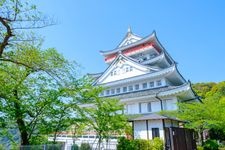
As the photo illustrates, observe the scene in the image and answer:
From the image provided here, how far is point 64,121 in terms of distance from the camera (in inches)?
414

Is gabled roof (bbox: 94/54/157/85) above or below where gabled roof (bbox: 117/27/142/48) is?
below

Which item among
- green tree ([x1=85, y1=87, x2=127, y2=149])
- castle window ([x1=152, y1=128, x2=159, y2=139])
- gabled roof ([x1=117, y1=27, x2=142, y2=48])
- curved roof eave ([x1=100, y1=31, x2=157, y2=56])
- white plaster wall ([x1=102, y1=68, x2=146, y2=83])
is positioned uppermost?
gabled roof ([x1=117, y1=27, x2=142, y2=48])

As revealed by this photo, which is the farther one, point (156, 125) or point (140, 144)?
point (156, 125)

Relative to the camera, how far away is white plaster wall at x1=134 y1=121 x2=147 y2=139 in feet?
70.3

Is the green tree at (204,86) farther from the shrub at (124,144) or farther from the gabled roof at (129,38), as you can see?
the shrub at (124,144)

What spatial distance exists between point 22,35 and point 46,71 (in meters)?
2.07

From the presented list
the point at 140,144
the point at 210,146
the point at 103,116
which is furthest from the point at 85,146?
the point at 210,146

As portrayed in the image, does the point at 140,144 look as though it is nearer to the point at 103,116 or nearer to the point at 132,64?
the point at 103,116

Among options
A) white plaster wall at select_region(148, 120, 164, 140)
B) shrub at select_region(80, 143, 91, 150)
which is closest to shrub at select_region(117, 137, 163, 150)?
shrub at select_region(80, 143, 91, 150)

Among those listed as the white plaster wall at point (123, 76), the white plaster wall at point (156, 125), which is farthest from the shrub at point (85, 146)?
the white plaster wall at point (123, 76)

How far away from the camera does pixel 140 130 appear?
21734 millimetres

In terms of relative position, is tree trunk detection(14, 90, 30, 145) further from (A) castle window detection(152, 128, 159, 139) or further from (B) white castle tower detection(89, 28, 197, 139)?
(A) castle window detection(152, 128, 159, 139)

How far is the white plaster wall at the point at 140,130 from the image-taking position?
21.4 meters

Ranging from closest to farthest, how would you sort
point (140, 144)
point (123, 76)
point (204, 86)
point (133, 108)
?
point (140, 144)
point (133, 108)
point (123, 76)
point (204, 86)
